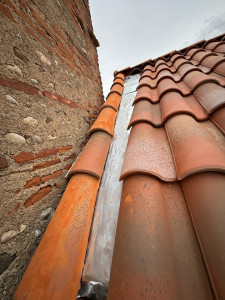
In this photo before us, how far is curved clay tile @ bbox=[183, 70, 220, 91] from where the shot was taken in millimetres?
1312

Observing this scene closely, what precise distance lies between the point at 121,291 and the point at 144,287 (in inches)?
3.4

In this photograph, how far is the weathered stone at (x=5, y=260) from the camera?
75 centimetres

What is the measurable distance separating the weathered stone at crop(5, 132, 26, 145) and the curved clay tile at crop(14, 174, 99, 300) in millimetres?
572

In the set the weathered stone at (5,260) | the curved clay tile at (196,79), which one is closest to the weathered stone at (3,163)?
the weathered stone at (5,260)

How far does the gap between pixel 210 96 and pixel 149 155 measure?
2.92 ft

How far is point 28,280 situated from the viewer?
0.61m

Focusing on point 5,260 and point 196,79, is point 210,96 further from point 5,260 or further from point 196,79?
point 5,260

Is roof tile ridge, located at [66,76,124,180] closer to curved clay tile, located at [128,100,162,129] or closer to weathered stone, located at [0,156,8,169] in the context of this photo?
curved clay tile, located at [128,100,162,129]

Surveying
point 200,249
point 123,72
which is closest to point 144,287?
point 200,249

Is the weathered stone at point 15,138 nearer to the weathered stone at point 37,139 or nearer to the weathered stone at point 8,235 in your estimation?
the weathered stone at point 37,139

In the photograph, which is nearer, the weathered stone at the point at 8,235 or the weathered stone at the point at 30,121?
the weathered stone at the point at 8,235

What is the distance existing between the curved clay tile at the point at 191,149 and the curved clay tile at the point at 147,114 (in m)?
0.21

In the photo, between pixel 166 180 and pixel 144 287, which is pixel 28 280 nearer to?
pixel 144 287

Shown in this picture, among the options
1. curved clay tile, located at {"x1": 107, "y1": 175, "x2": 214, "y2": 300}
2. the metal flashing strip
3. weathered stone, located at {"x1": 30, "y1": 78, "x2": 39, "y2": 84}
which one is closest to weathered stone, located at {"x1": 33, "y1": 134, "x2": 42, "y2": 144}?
weathered stone, located at {"x1": 30, "y1": 78, "x2": 39, "y2": 84}
